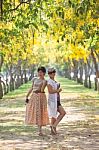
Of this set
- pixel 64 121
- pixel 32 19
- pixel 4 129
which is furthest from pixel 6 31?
pixel 4 129

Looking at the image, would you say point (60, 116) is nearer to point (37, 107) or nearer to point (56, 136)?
point (56, 136)

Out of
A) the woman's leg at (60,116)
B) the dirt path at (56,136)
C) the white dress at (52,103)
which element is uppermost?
the white dress at (52,103)

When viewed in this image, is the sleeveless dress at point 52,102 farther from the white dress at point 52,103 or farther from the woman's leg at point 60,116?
the woman's leg at point 60,116

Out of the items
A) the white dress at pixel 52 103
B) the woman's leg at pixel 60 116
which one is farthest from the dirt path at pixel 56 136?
the white dress at pixel 52 103

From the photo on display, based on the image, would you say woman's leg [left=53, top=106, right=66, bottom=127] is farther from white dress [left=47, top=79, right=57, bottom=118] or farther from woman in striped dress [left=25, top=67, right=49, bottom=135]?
woman in striped dress [left=25, top=67, right=49, bottom=135]

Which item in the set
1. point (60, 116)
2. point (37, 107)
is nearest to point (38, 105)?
point (37, 107)

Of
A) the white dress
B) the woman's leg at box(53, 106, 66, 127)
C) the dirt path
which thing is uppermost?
the white dress

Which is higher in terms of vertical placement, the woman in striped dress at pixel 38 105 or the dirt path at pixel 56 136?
the woman in striped dress at pixel 38 105

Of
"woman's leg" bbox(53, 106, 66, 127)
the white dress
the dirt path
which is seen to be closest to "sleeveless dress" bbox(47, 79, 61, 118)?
the white dress

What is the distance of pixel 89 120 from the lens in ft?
59.0

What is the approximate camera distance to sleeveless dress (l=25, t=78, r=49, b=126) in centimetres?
1351

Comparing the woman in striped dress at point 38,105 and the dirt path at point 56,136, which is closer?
the dirt path at point 56,136

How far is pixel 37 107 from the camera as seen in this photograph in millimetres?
13523

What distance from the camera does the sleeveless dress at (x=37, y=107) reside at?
13508 millimetres
